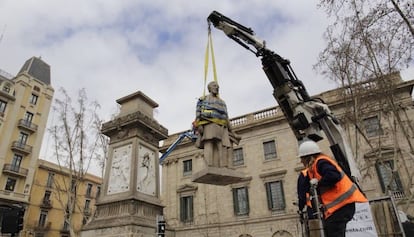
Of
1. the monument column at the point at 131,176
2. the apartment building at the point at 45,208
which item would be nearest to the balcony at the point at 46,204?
the apartment building at the point at 45,208

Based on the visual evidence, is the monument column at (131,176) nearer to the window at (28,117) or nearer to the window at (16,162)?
the window at (16,162)

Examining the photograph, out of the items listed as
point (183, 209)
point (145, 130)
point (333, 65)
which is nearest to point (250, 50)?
A: point (145, 130)

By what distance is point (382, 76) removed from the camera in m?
12.0

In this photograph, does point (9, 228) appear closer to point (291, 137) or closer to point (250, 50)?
point (250, 50)

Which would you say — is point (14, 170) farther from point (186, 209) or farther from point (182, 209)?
point (186, 209)

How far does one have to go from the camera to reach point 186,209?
2395cm

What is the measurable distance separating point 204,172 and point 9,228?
7.32 m

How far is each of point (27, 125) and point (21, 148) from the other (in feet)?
Result: 9.69

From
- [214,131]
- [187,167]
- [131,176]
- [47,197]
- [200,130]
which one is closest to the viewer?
[214,131]

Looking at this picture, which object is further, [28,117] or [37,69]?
[37,69]

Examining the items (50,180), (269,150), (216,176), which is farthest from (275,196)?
(50,180)

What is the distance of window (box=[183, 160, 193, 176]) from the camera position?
25234 mm

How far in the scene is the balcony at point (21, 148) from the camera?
3031cm

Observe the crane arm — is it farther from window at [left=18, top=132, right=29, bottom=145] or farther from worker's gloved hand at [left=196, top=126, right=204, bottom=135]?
window at [left=18, top=132, right=29, bottom=145]
